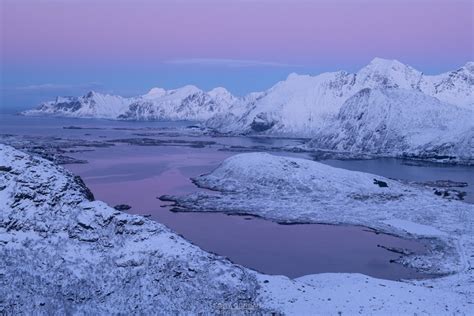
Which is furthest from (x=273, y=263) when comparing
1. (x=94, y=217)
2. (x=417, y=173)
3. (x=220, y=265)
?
(x=417, y=173)

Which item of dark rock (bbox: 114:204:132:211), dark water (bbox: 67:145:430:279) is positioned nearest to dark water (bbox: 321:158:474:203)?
dark water (bbox: 67:145:430:279)

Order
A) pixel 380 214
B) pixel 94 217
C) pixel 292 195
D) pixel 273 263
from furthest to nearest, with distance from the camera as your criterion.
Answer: pixel 292 195, pixel 380 214, pixel 273 263, pixel 94 217

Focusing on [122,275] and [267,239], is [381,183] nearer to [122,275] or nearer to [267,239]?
[267,239]

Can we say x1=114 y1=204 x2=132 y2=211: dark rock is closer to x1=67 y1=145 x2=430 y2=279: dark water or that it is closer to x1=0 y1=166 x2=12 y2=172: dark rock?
x1=67 y1=145 x2=430 y2=279: dark water

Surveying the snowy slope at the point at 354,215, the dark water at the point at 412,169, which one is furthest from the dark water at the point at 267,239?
the dark water at the point at 412,169

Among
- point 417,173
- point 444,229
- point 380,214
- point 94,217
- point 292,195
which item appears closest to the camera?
point 94,217

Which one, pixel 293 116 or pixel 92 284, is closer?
pixel 92 284

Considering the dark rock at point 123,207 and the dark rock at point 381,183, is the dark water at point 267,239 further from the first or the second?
the dark rock at point 381,183

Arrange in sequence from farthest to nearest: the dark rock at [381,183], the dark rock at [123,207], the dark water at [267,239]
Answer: the dark rock at [381,183] → the dark rock at [123,207] → the dark water at [267,239]

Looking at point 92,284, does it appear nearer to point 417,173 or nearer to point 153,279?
point 153,279
